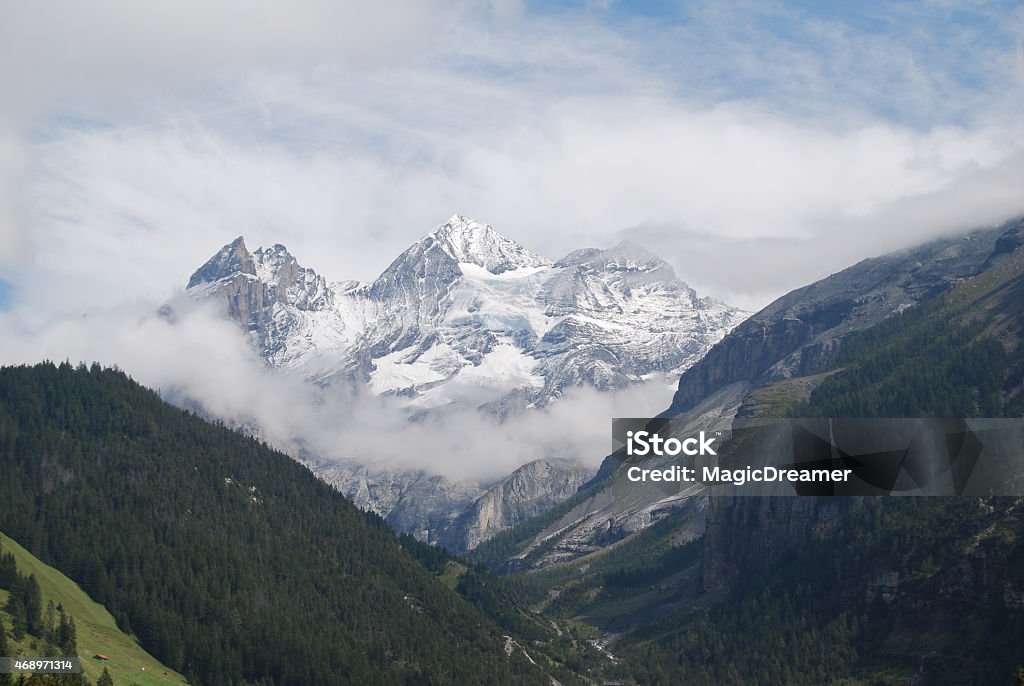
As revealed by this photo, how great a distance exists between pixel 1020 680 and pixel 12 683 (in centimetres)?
12570

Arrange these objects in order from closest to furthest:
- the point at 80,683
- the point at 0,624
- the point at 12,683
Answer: the point at 12,683 < the point at 80,683 < the point at 0,624

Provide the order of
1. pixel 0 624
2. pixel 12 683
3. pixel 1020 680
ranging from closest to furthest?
pixel 1020 680 → pixel 12 683 → pixel 0 624

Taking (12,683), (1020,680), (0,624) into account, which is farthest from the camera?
(0,624)

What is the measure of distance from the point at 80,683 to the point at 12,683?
46.0ft

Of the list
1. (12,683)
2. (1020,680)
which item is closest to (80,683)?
(12,683)

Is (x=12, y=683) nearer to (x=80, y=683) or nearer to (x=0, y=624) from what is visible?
(x=80, y=683)

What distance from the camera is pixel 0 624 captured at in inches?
7785

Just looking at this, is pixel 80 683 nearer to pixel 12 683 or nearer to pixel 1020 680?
pixel 12 683

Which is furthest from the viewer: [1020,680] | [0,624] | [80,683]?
[0,624]

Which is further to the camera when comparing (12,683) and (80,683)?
(80,683)

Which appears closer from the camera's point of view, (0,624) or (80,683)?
(80,683)

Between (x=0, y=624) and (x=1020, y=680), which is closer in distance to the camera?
(x=1020, y=680)

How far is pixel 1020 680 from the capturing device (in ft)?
476

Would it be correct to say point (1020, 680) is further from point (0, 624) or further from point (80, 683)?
point (0, 624)
